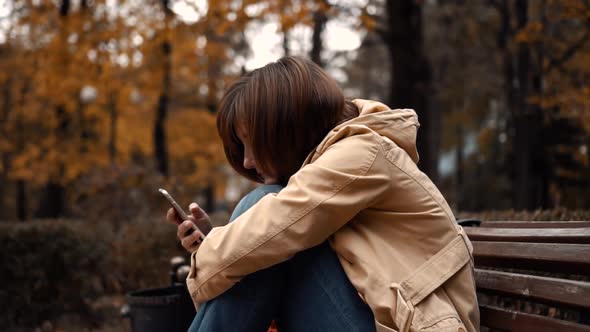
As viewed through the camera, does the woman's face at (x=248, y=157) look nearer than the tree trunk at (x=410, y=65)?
Yes

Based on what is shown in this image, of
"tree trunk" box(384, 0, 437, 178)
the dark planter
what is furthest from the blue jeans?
"tree trunk" box(384, 0, 437, 178)

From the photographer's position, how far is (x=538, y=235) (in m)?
1.93

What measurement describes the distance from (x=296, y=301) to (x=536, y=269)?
0.74 m

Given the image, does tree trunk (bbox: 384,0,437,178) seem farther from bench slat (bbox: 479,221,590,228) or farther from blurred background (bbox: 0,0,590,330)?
bench slat (bbox: 479,221,590,228)

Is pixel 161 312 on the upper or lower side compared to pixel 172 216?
lower

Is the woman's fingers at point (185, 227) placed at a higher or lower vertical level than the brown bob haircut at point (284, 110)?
lower

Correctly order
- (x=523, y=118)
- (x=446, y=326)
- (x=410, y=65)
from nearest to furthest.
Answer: (x=446, y=326), (x=410, y=65), (x=523, y=118)

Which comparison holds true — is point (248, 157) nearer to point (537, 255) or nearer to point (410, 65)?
point (537, 255)

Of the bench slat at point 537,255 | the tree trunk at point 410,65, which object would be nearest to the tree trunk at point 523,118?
the tree trunk at point 410,65

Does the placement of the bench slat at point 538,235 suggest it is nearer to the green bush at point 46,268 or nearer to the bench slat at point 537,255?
the bench slat at point 537,255

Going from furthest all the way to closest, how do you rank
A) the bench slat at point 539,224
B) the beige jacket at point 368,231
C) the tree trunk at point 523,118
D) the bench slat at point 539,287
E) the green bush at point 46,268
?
1. the tree trunk at point 523,118
2. the green bush at point 46,268
3. the bench slat at point 539,224
4. the beige jacket at point 368,231
5. the bench slat at point 539,287

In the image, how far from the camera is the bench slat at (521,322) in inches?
64.8

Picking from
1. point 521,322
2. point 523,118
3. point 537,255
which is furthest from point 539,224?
point 523,118

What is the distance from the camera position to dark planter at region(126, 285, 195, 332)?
9.32 feet
